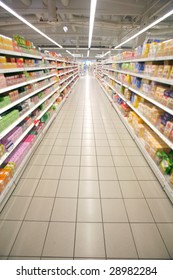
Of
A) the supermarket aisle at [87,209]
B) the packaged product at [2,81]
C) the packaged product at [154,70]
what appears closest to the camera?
the supermarket aisle at [87,209]

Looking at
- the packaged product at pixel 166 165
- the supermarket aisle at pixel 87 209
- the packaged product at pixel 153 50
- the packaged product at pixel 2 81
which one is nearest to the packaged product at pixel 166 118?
the packaged product at pixel 166 165

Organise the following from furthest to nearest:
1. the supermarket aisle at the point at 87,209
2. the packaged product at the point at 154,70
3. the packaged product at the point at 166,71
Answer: the packaged product at the point at 154,70 → the packaged product at the point at 166,71 → the supermarket aisle at the point at 87,209

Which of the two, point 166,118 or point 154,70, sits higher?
point 154,70

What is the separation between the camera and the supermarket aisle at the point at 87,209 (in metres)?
1.64

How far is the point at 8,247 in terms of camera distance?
5.37 ft

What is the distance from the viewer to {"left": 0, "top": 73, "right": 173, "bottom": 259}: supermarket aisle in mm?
1637

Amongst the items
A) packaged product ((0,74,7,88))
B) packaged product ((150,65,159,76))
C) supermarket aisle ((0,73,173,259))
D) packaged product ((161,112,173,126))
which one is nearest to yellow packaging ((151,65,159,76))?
Answer: packaged product ((150,65,159,76))

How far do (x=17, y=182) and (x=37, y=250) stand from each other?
1176 mm

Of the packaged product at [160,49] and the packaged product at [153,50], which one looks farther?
the packaged product at [153,50]

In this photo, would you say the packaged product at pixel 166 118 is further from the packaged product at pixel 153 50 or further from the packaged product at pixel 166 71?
the packaged product at pixel 153 50

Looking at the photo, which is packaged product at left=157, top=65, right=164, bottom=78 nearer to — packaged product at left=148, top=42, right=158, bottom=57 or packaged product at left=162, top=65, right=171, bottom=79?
packaged product at left=162, top=65, right=171, bottom=79

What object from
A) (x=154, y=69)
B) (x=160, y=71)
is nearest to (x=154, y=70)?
(x=154, y=69)

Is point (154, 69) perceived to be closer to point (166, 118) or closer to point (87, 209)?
point (166, 118)

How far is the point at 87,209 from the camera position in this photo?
2.06 metres
